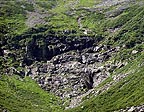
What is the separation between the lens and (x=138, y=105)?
194000 millimetres

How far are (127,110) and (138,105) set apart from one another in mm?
6083

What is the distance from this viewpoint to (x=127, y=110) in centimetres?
19662
